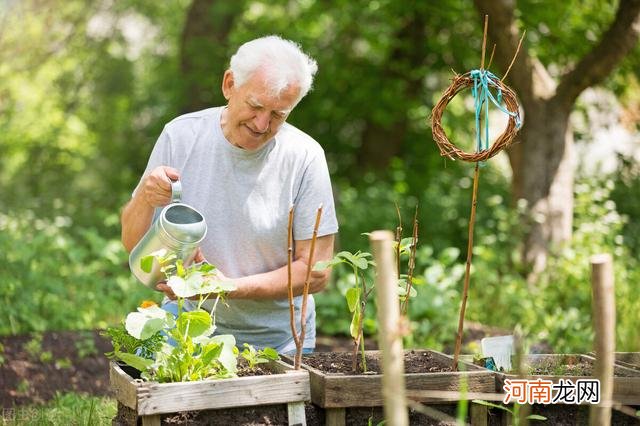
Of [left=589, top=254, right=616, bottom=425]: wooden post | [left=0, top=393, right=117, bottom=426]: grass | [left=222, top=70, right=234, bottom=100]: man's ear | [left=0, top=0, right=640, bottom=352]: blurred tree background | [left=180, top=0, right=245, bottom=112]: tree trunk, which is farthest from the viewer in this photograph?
[left=180, top=0, right=245, bottom=112]: tree trunk

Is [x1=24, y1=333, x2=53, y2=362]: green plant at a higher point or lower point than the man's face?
lower

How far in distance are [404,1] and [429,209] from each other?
6.68 ft

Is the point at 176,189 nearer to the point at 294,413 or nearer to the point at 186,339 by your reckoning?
the point at 186,339

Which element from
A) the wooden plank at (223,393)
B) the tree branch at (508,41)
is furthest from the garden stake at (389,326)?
the tree branch at (508,41)

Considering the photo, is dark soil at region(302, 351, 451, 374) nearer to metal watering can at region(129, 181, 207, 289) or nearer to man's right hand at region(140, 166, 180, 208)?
metal watering can at region(129, 181, 207, 289)

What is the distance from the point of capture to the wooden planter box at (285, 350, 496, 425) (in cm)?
236

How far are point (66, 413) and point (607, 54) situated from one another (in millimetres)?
4584

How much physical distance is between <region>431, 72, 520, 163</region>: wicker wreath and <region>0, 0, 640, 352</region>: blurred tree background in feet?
6.62

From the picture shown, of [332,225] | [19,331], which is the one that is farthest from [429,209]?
[332,225]

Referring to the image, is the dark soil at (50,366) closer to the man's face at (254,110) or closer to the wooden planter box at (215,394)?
the man's face at (254,110)

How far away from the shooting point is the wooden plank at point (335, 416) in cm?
238

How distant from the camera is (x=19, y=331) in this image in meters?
5.22

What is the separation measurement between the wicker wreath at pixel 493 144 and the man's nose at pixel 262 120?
515mm

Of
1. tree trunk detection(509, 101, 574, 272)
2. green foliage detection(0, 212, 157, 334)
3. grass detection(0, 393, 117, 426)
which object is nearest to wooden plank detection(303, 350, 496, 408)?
grass detection(0, 393, 117, 426)
